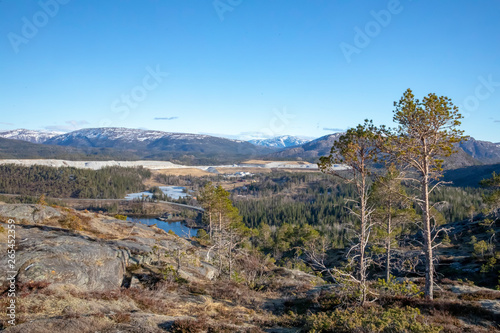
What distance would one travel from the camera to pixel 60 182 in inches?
6590

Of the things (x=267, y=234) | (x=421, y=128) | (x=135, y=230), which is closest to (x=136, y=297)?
(x=421, y=128)

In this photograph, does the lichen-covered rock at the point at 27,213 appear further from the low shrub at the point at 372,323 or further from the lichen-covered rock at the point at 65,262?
the low shrub at the point at 372,323

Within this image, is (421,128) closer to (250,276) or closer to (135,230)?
(250,276)

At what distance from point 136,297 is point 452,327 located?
14.3 metres

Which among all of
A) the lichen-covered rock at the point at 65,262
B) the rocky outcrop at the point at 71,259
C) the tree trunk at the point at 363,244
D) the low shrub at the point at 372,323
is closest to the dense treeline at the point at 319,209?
the rocky outcrop at the point at 71,259

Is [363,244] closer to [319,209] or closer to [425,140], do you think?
[425,140]

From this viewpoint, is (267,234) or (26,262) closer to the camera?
(26,262)

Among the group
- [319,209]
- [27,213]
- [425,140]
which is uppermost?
[425,140]

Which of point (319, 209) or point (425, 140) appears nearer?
point (425, 140)

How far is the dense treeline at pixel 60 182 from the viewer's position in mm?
158875

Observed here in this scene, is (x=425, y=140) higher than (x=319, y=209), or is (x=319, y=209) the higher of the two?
(x=425, y=140)

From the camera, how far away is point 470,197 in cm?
11694
